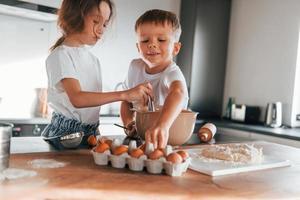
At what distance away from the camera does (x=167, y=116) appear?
34.4 inches

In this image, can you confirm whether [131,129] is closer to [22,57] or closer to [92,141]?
[92,141]

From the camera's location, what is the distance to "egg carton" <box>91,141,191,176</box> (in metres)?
0.76

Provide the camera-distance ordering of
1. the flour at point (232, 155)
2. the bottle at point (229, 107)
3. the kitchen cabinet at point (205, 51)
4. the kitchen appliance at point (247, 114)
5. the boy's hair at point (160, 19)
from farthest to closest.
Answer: the bottle at point (229, 107) → the kitchen cabinet at point (205, 51) → the kitchen appliance at point (247, 114) → the boy's hair at point (160, 19) → the flour at point (232, 155)

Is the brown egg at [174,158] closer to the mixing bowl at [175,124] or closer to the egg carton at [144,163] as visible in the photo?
the egg carton at [144,163]

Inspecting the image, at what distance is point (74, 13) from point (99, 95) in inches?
11.8

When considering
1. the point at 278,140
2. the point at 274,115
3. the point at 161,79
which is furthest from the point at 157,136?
the point at 274,115

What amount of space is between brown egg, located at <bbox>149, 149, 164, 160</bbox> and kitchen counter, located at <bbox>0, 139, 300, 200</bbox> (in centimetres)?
4

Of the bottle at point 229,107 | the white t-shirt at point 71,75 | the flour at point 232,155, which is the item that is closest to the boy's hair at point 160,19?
the white t-shirt at point 71,75

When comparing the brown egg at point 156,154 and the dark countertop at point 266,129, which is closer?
the brown egg at point 156,154

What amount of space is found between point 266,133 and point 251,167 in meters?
1.69

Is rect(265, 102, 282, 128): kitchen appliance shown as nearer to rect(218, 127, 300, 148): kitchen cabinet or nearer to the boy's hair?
rect(218, 127, 300, 148): kitchen cabinet

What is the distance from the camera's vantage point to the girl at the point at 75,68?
1.07 meters

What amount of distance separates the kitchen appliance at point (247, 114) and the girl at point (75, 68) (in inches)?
77.1

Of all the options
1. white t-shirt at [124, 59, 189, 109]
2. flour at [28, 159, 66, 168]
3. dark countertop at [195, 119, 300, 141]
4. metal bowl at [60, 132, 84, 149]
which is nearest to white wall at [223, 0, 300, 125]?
dark countertop at [195, 119, 300, 141]
